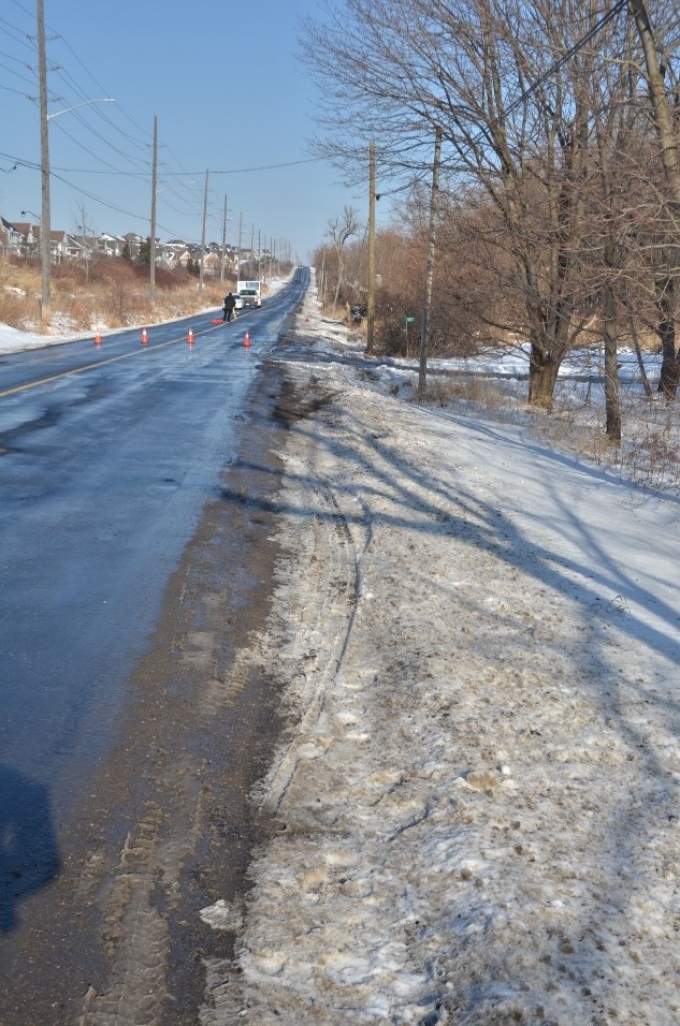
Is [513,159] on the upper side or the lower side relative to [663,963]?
upper

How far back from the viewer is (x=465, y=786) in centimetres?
396

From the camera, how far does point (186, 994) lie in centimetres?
281

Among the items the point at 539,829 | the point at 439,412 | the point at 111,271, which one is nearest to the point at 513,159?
the point at 439,412

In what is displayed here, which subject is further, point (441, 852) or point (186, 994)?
point (441, 852)

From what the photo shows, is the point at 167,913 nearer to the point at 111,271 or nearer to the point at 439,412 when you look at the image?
the point at 439,412

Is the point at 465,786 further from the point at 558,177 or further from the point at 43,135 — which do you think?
the point at 43,135

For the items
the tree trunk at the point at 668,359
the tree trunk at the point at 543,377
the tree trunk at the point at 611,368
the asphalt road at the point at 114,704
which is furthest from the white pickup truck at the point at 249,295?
the asphalt road at the point at 114,704

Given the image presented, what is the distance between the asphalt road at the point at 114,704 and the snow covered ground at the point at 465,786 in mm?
243

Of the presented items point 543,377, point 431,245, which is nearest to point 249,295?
point 431,245

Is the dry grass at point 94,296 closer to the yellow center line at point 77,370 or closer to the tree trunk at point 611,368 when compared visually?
the yellow center line at point 77,370

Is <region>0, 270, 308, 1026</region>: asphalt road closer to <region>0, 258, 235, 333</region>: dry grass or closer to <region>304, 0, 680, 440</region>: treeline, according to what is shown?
<region>304, 0, 680, 440</region>: treeline

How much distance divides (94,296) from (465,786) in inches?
2149

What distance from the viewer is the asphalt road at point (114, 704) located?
9.75 feet

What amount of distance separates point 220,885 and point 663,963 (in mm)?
1453
